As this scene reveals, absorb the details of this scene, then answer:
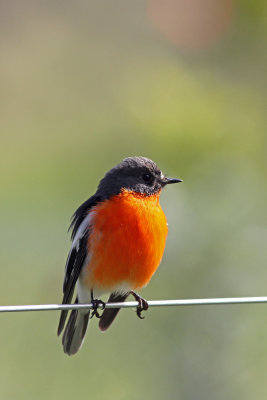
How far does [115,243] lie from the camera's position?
206 inches

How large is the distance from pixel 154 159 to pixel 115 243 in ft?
16.5

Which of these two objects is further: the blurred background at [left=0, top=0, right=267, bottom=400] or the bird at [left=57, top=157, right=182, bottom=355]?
the blurred background at [left=0, top=0, right=267, bottom=400]

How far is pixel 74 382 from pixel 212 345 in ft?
4.38

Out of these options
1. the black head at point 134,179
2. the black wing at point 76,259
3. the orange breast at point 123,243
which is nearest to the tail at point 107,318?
the orange breast at point 123,243

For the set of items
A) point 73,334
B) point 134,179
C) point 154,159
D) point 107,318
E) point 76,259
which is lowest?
point 73,334

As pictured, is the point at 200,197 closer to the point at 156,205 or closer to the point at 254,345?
the point at 254,345

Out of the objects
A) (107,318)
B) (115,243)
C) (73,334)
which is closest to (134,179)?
(115,243)

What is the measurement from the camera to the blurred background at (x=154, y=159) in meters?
7.17

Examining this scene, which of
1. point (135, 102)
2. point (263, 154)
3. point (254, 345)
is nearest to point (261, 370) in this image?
point (254, 345)

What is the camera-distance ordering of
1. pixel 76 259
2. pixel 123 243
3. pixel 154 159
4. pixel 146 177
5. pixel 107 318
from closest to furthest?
pixel 123 243 < pixel 76 259 < pixel 107 318 < pixel 146 177 < pixel 154 159

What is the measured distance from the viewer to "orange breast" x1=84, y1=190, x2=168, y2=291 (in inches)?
207

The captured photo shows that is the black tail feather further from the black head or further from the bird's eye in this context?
the bird's eye

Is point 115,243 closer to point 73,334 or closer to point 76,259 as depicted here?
point 76,259

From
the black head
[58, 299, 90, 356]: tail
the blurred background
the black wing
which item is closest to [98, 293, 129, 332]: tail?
[58, 299, 90, 356]: tail
